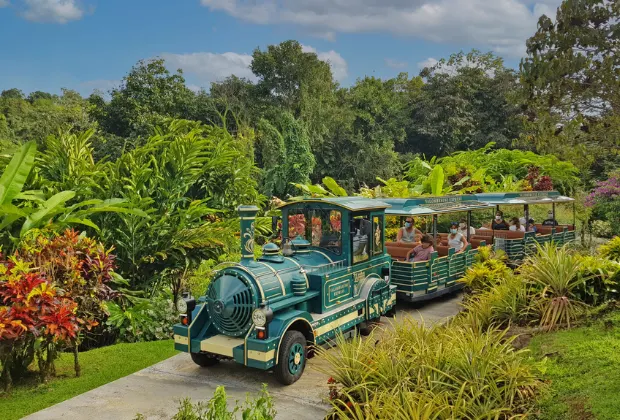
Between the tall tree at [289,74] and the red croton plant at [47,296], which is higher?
the tall tree at [289,74]

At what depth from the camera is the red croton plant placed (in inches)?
214

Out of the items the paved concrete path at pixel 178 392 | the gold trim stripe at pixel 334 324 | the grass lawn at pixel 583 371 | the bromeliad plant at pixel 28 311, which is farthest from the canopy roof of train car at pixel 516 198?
the bromeliad plant at pixel 28 311

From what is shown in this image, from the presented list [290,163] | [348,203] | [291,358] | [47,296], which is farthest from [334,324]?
[290,163]

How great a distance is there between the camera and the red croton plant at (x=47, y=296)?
544cm

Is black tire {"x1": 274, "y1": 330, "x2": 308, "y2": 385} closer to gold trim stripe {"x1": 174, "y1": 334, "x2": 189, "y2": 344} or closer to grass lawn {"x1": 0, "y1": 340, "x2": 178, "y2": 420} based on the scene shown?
gold trim stripe {"x1": 174, "y1": 334, "x2": 189, "y2": 344}

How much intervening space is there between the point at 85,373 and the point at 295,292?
3.08 meters

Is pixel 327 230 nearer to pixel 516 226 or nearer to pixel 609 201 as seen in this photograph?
pixel 516 226

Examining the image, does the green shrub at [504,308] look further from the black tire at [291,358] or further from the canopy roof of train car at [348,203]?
the black tire at [291,358]

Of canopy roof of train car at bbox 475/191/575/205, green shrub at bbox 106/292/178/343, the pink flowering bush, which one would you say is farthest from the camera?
the pink flowering bush

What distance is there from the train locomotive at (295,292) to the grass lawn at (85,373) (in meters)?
0.95

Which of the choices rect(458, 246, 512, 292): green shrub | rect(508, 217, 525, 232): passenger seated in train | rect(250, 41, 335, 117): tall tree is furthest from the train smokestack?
rect(250, 41, 335, 117): tall tree

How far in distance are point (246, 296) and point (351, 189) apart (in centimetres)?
2463

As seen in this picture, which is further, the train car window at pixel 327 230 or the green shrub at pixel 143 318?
the green shrub at pixel 143 318

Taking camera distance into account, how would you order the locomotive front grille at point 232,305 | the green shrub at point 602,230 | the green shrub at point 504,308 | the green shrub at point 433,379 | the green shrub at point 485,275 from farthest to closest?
the green shrub at point 602,230 < the green shrub at point 485,275 < the green shrub at point 504,308 < the locomotive front grille at point 232,305 < the green shrub at point 433,379
